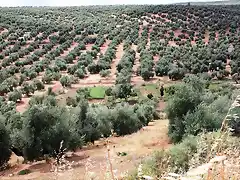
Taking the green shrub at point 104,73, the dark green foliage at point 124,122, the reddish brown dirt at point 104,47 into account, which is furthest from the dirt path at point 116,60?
the dark green foliage at point 124,122

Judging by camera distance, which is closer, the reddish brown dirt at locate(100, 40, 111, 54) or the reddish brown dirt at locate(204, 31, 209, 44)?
the reddish brown dirt at locate(100, 40, 111, 54)

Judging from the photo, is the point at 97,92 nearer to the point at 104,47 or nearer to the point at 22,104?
the point at 22,104

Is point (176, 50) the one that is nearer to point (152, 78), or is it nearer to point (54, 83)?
point (152, 78)

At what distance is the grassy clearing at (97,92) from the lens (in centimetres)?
5005

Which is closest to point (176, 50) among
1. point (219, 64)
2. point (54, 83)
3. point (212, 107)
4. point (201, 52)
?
point (201, 52)

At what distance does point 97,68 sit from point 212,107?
133 feet

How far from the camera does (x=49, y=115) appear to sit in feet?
85.9

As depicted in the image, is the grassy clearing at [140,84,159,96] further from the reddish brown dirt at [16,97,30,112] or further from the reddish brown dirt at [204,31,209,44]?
the reddish brown dirt at [204,31,209,44]

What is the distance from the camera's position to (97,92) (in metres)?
51.9

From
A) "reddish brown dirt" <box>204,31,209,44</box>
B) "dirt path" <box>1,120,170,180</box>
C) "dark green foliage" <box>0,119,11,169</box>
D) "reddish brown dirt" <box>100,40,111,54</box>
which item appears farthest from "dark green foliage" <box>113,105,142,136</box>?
"reddish brown dirt" <box>204,31,209,44</box>

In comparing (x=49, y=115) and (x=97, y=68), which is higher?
(x=49, y=115)

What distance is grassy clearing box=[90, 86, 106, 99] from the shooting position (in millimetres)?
50050

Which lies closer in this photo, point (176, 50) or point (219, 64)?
point (219, 64)

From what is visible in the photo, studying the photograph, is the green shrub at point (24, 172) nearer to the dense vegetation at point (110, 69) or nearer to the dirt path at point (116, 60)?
the dense vegetation at point (110, 69)
